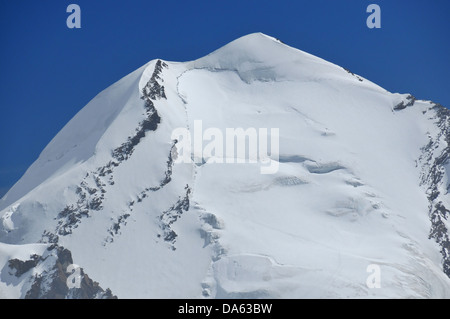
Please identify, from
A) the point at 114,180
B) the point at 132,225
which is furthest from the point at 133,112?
the point at 132,225

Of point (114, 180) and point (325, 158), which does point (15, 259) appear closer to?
point (114, 180)

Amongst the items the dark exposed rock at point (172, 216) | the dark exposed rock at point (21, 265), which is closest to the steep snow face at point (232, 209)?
the dark exposed rock at point (172, 216)

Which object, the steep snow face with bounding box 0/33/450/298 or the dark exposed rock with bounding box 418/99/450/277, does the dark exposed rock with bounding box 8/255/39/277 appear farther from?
the dark exposed rock with bounding box 418/99/450/277

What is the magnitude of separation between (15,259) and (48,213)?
14.2m

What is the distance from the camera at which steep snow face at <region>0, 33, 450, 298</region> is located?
151500mm

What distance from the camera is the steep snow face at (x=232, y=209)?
497ft

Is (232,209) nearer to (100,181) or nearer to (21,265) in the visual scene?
(100,181)

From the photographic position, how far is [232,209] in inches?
6634

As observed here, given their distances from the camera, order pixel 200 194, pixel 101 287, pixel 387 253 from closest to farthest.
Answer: pixel 101 287 < pixel 387 253 < pixel 200 194

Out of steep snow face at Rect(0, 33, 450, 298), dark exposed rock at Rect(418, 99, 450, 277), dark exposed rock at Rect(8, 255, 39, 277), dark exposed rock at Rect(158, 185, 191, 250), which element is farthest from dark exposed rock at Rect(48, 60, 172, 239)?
dark exposed rock at Rect(418, 99, 450, 277)

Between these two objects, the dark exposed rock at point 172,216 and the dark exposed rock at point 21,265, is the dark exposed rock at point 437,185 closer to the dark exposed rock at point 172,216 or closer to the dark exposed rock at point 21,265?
the dark exposed rock at point 172,216

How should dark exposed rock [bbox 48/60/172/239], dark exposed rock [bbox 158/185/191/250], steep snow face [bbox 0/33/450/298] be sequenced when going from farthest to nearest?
dark exposed rock [bbox 48/60/172/239], dark exposed rock [bbox 158/185/191/250], steep snow face [bbox 0/33/450/298]

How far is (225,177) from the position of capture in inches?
7013

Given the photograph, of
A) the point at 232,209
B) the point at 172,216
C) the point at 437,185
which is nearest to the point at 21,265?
the point at 172,216
